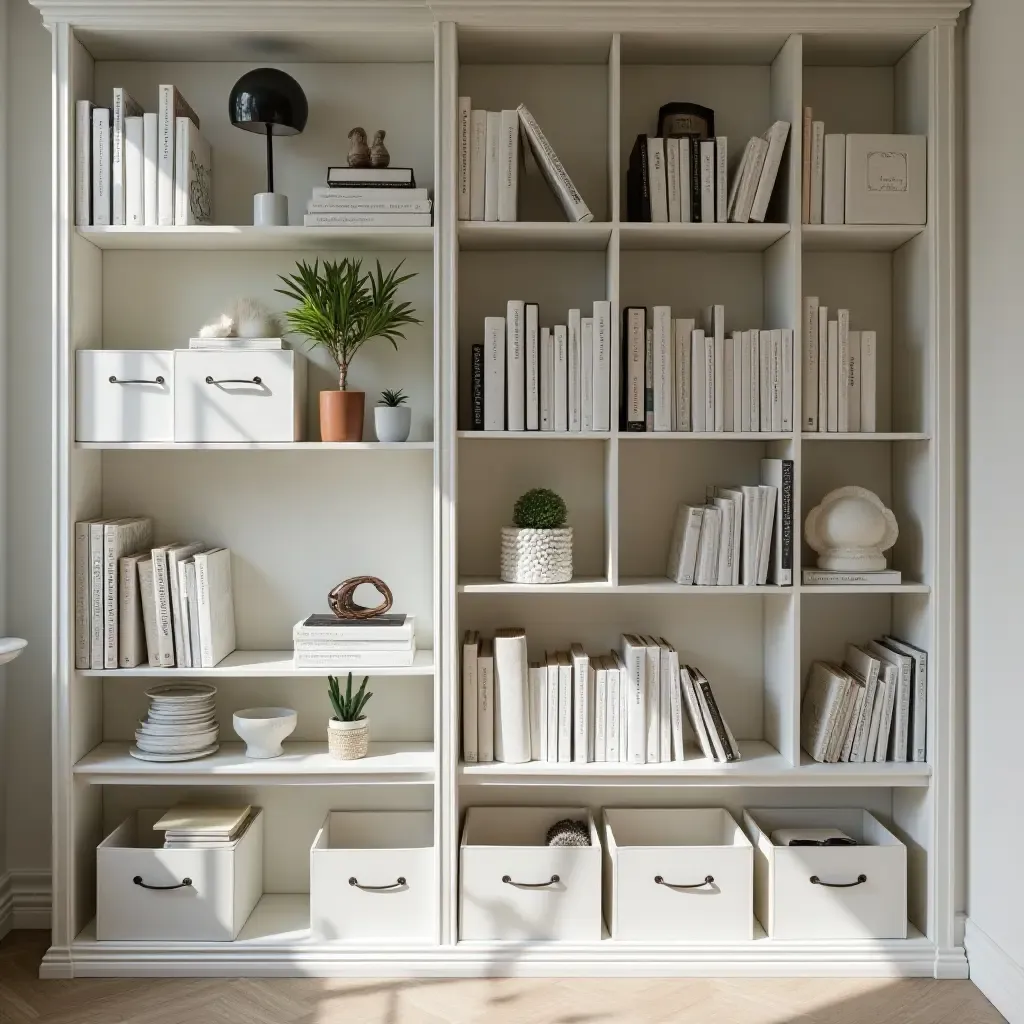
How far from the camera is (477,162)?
248cm

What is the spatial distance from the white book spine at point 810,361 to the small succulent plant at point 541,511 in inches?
26.1

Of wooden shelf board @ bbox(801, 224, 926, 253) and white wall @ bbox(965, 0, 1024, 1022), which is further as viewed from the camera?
wooden shelf board @ bbox(801, 224, 926, 253)

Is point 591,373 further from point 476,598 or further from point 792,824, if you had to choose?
point 792,824

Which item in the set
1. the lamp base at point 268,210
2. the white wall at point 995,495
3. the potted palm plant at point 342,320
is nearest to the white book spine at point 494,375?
the potted palm plant at point 342,320

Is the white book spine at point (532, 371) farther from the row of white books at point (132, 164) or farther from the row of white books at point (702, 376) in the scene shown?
the row of white books at point (132, 164)

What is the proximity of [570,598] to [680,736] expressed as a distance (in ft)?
1.57

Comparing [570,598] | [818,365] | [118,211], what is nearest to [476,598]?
[570,598]

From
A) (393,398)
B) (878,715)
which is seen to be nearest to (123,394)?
(393,398)

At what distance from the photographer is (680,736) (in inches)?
100

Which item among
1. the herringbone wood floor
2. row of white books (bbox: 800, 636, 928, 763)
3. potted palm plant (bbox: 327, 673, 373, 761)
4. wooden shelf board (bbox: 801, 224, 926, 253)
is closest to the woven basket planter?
potted palm plant (bbox: 327, 673, 373, 761)

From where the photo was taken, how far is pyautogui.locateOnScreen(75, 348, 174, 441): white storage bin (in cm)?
249

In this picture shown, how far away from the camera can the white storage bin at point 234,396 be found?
2480 millimetres

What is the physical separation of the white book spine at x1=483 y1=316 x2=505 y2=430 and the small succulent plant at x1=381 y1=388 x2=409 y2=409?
9.5 inches

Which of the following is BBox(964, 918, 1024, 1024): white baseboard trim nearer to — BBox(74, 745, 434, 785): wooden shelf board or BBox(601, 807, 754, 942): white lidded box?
BBox(601, 807, 754, 942): white lidded box
